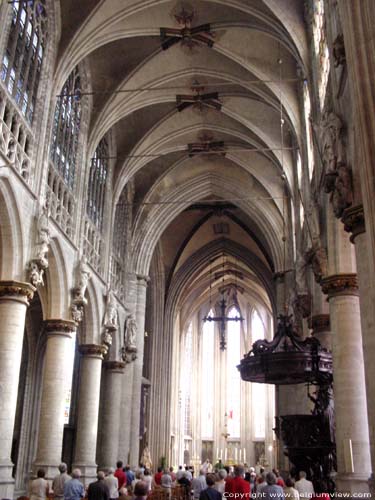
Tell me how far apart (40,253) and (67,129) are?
232 inches

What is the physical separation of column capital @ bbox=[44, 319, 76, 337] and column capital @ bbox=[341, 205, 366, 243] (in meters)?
10.4

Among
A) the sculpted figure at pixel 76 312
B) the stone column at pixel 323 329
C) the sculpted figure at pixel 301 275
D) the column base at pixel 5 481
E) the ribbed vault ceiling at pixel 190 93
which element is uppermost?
the ribbed vault ceiling at pixel 190 93

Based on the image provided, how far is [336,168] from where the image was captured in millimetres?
11047

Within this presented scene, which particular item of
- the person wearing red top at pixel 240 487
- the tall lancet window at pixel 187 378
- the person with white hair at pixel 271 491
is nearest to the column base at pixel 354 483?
the person wearing red top at pixel 240 487

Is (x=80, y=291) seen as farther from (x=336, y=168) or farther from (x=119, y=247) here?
(x=336, y=168)

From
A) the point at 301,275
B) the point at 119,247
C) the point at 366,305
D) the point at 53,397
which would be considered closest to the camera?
the point at 366,305

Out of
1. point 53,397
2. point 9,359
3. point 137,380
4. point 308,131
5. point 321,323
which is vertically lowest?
point 53,397

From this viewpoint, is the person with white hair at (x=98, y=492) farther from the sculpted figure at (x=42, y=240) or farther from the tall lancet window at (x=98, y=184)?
the tall lancet window at (x=98, y=184)

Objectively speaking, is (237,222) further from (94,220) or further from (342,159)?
(342,159)

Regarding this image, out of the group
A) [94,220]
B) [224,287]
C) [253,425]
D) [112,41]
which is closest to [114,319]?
[94,220]

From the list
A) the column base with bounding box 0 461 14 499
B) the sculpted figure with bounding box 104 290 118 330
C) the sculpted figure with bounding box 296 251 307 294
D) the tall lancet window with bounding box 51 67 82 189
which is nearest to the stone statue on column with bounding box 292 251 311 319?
the sculpted figure with bounding box 296 251 307 294

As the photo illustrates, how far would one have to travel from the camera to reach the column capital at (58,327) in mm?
18297

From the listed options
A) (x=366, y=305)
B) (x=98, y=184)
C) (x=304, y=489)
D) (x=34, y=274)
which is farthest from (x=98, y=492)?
(x=98, y=184)

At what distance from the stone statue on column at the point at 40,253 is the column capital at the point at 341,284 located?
6974mm
